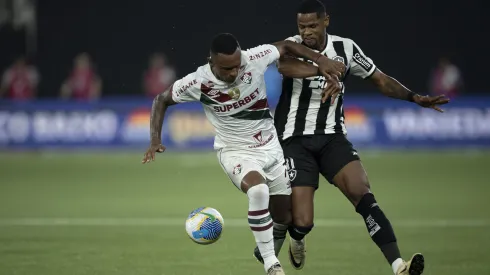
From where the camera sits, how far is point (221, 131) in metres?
8.09

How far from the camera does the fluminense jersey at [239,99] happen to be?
7.79 metres

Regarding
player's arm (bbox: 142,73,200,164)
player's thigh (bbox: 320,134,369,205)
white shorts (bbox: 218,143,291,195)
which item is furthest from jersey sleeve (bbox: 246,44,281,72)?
player's thigh (bbox: 320,134,369,205)

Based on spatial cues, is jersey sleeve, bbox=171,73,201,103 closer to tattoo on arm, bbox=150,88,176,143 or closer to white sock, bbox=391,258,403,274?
tattoo on arm, bbox=150,88,176,143

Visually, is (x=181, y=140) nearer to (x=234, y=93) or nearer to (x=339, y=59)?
(x=339, y=59)

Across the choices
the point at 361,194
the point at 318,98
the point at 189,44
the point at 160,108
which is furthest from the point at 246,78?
the point at 189,44

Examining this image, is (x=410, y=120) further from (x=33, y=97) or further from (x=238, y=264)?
(x=238, y=264)

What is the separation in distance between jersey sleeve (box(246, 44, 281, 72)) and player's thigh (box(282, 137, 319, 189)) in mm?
885

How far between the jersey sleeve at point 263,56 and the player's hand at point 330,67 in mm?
425

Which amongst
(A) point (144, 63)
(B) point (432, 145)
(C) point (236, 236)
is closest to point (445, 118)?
(B) point (432, 145)

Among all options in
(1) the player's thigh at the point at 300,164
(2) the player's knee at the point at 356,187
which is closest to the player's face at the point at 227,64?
(1) the player's thigh at the point at 300,164

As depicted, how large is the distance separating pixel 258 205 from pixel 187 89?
1.15 metres

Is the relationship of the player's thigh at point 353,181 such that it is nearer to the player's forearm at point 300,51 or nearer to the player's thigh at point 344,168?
the player's thigh at point 344,168

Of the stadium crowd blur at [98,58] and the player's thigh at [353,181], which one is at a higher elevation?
the player's thigh at [353,181]

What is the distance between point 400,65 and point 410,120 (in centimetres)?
541
